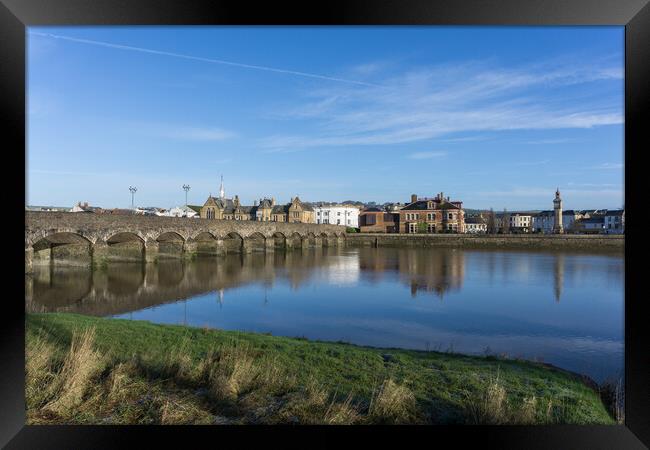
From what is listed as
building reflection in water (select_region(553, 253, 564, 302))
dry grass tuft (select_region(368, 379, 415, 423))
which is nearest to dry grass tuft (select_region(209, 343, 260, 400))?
dry grass tuft (select_region(368, 379, 415, 423))

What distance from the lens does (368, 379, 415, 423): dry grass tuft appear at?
12.8ft

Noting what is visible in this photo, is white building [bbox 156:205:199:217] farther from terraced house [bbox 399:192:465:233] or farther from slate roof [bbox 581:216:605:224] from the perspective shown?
slate roof [bbox 581:216:605:224]

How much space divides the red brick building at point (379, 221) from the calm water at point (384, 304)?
4339cm

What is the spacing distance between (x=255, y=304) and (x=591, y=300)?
13.9 m

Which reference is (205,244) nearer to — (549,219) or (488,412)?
(488,412)

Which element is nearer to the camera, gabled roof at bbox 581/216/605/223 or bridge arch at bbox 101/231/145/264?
bridge arch at bbox 101/231/145/264

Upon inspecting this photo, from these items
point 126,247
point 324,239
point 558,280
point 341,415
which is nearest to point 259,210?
point 324,239

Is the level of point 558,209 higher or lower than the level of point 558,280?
higher

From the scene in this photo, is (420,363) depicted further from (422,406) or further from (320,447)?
(320,447)

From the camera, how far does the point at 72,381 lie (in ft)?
13.8

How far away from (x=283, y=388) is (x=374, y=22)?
4.05 meters

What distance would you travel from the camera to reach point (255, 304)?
1481 cm

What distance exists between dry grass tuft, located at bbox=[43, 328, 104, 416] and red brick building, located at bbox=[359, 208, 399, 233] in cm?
6494

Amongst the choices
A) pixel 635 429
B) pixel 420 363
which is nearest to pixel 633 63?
pixel 635 429
